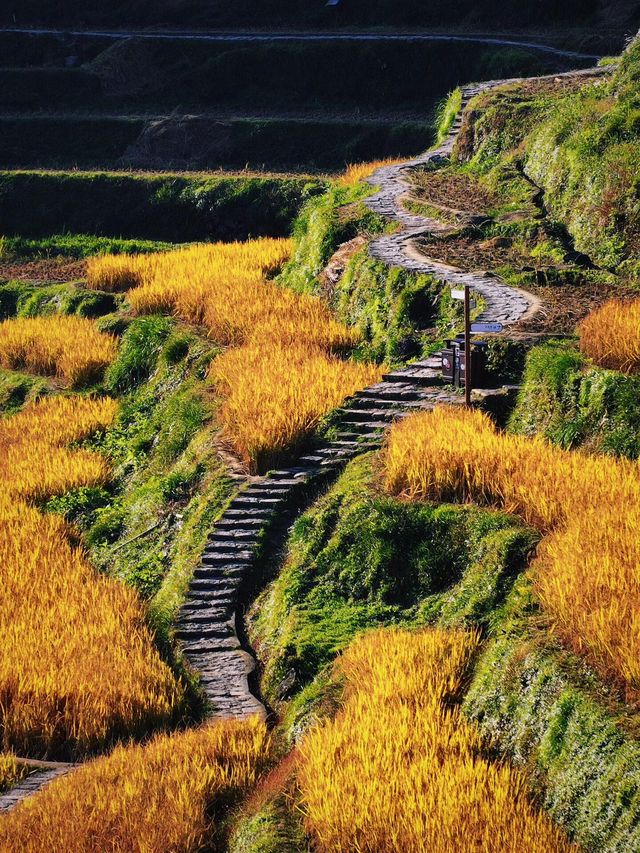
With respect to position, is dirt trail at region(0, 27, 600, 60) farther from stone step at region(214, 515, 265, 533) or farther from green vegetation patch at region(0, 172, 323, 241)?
stone step at region(214, 515, 265, 533)

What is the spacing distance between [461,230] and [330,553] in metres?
8.21

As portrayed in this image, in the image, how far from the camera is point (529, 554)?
9.46 m

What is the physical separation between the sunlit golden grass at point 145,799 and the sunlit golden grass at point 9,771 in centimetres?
56

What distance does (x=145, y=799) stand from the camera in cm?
772

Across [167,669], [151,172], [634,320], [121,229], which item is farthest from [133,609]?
[151,172]

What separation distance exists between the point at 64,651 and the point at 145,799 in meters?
2.45

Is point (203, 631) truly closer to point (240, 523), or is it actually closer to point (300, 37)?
point (240, 523)

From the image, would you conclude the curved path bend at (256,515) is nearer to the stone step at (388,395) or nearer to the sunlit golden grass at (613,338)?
the stone step at (388,395)

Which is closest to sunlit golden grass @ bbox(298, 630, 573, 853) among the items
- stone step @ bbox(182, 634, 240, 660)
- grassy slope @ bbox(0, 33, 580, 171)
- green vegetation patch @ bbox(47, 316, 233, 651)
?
stone step @ bbox(182, 634, 240, 660)

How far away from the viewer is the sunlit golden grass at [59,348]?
736 inches

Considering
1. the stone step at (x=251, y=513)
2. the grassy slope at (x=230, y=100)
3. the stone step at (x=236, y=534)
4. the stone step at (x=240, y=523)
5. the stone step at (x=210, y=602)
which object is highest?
the grassy slope at (x=230, y=100)

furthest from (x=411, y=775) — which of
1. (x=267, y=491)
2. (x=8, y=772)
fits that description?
(x=267, y=491)

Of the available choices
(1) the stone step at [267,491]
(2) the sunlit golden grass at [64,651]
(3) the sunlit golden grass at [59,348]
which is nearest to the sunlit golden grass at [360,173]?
(3) the sunlit golden grass at [59,348]

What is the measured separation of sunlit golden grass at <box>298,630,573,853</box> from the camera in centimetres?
671
